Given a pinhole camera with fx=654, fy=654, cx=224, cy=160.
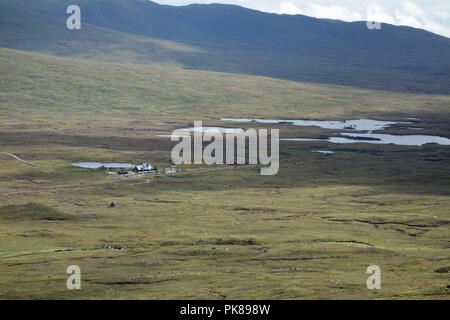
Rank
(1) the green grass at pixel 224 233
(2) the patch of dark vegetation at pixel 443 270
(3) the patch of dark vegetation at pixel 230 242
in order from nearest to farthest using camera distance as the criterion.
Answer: (1) the green grass at pixel 224 233 < (2) the patch of dark vegetation at pixel 443 270 < (3) the patch of dark vegetation at pixel 230 242

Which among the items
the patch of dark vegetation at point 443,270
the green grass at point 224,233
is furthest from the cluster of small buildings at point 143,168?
the patch of dark vegetation at point 443,270

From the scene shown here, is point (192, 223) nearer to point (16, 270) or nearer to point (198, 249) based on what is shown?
point (198, 249)

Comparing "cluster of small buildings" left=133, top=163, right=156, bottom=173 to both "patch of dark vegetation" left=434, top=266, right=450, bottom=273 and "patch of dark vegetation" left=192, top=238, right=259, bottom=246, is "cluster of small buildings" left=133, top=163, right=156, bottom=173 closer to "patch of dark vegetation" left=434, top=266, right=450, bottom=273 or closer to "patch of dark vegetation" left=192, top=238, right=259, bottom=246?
"patch of dark vegetation" left=192, top=238, right=259, bottom=246

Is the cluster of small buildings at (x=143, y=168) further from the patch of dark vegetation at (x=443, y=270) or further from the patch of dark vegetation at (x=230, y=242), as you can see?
the patch of dark vegetation at (x=443, y=270)

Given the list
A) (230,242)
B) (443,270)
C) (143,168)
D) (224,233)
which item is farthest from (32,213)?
(443,270)

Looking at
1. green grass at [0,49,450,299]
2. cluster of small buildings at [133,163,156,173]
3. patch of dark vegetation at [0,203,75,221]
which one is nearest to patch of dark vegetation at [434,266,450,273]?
green grass at [0,49,450,299]

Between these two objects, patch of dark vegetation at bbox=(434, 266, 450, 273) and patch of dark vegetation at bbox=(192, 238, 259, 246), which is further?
patch of dark vegetation at bbox=(192, 238, 259, 246)

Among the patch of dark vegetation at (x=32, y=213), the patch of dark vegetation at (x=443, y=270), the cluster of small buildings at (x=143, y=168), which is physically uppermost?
the cluster of small buildings at (x=143, y=168)

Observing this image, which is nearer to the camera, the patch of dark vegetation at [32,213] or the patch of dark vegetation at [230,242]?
the patch of dark vegetation at [230,242]

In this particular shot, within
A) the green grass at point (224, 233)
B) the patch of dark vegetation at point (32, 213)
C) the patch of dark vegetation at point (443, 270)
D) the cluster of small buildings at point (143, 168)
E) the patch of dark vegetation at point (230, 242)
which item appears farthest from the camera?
the cluster of small buildings at point (143, 168)
